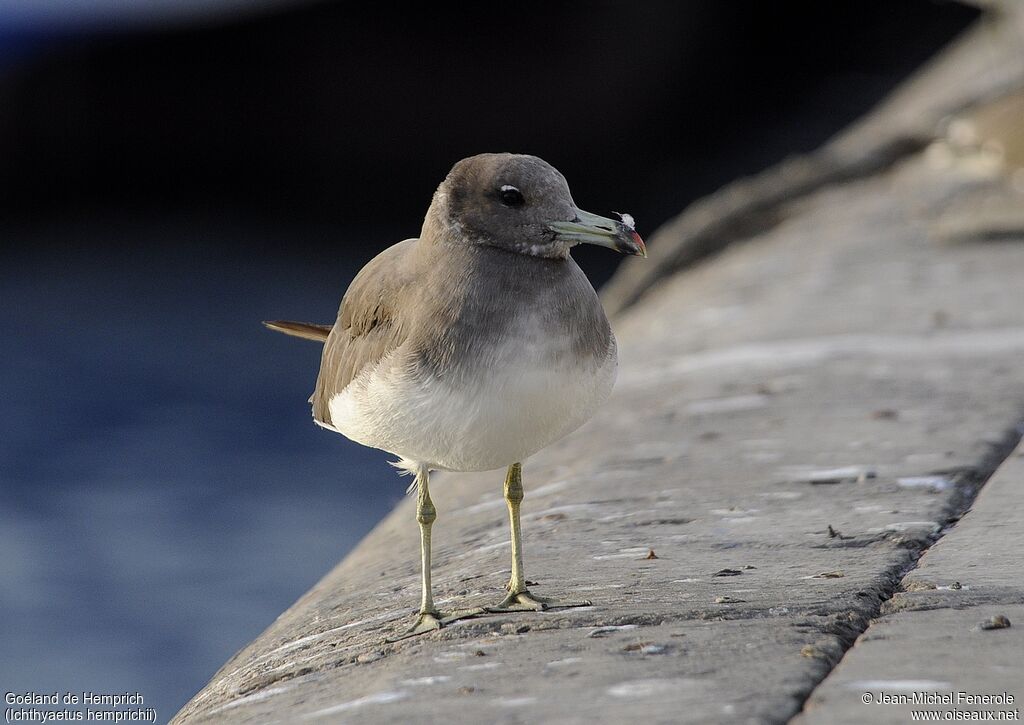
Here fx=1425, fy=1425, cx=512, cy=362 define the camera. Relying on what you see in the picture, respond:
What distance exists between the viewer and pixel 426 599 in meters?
3.81

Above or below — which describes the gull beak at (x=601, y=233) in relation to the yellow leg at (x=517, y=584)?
above

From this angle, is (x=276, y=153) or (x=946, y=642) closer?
(x=946, y=642)

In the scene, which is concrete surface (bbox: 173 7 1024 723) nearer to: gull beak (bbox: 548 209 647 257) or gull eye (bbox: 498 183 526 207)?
gull beak (bbox: 548 209 647 257)

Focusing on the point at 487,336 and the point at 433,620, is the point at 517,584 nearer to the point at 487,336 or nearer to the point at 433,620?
the point at 433,620

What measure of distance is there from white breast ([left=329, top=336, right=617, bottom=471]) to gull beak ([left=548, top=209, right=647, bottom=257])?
0.29m

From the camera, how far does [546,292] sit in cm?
354

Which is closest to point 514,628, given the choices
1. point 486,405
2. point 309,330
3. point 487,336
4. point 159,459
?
point 486,405

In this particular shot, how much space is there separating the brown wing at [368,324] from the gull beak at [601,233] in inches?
17.0

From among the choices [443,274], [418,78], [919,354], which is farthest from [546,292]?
[418,78]

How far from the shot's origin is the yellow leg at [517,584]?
12.4 feet

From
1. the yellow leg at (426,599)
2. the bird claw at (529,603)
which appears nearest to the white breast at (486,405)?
the yellow leg at (426,599)

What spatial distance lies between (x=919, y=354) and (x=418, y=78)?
1370 centimetres

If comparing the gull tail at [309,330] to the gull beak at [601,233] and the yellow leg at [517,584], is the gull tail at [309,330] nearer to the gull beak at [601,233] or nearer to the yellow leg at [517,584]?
the yellow leg at [517,584]

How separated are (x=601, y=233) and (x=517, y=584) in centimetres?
99
